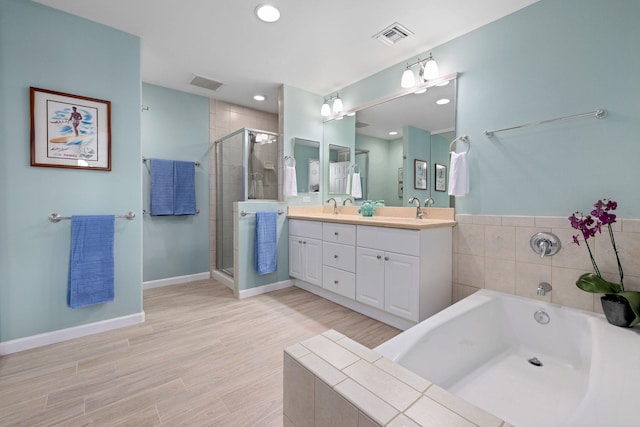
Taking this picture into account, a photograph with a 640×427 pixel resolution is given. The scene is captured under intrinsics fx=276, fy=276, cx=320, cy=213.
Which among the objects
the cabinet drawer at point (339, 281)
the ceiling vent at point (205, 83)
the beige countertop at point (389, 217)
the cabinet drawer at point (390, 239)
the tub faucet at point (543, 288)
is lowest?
the cabinet drawer at point (339, 281)

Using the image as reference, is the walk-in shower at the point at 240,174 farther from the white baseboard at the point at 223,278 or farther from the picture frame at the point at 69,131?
the picture frame at the point at 69,131

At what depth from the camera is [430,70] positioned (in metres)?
2.36

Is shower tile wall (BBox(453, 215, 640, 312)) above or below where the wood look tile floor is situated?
above

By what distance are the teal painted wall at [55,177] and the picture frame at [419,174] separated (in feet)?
8.10

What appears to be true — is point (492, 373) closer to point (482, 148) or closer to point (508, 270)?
point (508, 270)

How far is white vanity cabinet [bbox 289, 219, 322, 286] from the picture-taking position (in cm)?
288

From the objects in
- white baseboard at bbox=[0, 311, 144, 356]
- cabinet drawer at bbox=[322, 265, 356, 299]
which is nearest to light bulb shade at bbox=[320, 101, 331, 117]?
cabinet drawer at bbox=[322, 265, 356, 299]

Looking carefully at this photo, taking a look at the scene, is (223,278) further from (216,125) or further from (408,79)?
(408,79)

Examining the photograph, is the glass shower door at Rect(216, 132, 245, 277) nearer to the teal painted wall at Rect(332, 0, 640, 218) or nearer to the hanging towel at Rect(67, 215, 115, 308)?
the hanging towel at Rect(67, 215, 115, 308)

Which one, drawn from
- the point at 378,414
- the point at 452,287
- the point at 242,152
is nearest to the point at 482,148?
the point at 452,287

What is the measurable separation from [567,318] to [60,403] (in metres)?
2.79

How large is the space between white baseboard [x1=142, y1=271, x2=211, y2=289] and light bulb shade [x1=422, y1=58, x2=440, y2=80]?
3450 millimetres

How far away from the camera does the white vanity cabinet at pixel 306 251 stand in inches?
113

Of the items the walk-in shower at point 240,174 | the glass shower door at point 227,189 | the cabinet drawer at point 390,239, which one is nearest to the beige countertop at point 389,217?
the cabinet drawer at point 390,239
